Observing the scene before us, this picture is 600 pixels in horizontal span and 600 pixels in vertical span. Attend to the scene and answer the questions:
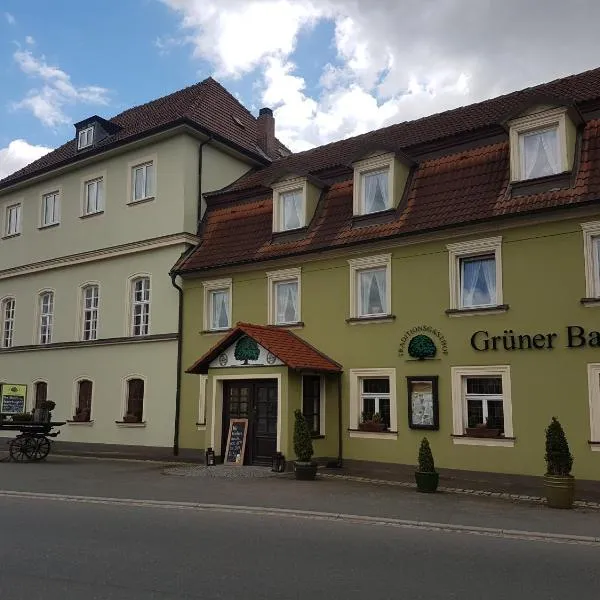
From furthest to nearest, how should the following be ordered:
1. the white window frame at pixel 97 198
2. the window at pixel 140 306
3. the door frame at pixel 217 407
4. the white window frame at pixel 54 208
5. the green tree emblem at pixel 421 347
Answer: the white window frame at pixel 54 208 < the white window frame at pixel 97 198 < the window at pixel 140 306 < the door frame at pixel 217 407 < the green tree emblem at pixel 421 347

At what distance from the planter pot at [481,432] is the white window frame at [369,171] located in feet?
20.2

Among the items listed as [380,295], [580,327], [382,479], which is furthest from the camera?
[380,295]

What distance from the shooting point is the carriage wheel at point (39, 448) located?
20828mm

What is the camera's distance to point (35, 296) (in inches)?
1066

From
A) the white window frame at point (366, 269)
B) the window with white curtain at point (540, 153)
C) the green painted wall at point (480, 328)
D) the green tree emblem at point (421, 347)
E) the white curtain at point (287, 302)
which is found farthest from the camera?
the white curtain at point (287, 302)

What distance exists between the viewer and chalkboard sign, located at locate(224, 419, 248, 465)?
60.8ft

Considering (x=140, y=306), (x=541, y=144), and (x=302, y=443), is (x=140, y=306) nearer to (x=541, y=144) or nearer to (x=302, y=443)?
(x=302, y=443)

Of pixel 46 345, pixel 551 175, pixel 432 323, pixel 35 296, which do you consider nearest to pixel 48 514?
pixel 432 323

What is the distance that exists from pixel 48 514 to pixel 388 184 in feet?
38.9

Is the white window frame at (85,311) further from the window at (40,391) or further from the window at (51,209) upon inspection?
the window at (51,209)

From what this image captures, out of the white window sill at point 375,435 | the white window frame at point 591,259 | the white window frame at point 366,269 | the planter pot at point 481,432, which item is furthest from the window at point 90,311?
the white window frame at point 591,259

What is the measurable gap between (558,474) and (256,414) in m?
8.63

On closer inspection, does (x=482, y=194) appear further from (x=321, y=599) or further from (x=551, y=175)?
(x=321, y=599)

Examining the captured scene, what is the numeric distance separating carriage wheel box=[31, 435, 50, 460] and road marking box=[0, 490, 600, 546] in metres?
7.29
